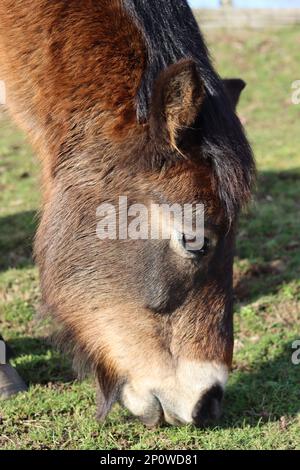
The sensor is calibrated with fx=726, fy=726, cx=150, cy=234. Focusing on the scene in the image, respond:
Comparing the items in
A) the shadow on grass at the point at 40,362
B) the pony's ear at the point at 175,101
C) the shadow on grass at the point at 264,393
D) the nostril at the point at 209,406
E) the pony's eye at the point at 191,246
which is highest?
the pony's ear at the point at 175,101

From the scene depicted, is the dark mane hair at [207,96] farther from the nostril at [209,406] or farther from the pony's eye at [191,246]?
the nostril at [209,406]

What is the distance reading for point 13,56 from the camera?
13.6 feet

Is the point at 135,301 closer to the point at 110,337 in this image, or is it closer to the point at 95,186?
the point at 110,337

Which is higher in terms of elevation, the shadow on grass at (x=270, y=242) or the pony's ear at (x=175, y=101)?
the pony's ear at (x=175, y=101)

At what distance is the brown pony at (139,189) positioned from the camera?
3658 millimetres

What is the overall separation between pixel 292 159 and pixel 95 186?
5904 millimetres

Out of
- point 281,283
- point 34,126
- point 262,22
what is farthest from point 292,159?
point 262,22

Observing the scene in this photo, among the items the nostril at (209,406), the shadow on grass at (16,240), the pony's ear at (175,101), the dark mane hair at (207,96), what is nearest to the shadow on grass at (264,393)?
the nostril at (209,406)

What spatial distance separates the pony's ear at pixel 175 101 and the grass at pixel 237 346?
1462 millimetres

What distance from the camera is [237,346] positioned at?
5137 millimetres

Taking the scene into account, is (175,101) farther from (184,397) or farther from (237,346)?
(237,346)

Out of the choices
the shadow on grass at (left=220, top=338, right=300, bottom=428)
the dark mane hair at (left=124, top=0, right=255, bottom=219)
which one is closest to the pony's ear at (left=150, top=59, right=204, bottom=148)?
the dark mane hair at (left=124, top=0, right=255, bottom=219)

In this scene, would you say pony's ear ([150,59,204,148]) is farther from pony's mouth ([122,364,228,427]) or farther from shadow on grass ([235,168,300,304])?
shadow on grass ([235,168,300,304])

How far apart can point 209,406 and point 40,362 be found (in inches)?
A: 62.9
